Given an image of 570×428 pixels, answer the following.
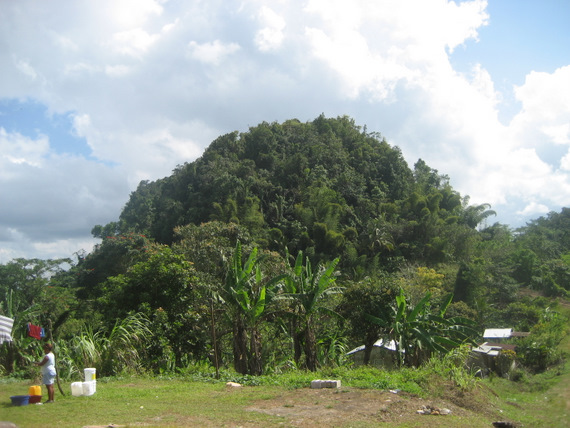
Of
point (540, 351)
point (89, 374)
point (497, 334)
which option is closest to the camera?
point (89, 374)

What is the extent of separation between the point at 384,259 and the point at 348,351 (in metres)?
27.8

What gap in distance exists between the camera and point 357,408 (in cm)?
866

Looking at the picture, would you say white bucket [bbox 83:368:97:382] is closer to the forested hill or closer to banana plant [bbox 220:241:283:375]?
banana plant [bbox 220:241:283:375]

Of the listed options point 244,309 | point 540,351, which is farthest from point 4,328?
point 540,351

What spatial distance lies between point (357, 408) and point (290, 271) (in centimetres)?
766

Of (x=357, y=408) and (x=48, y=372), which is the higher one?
A: (x=48, y=372)

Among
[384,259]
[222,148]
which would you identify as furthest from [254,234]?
[222,148]

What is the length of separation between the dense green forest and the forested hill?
19cm

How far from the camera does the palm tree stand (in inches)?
594

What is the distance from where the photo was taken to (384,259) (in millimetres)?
46469

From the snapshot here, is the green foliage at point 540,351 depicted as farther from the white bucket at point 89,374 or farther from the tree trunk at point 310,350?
the white bucket at point 89,374

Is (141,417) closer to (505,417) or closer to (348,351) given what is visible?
(505,417)

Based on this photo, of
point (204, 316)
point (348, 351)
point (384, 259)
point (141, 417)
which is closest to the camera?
point (141, 417)

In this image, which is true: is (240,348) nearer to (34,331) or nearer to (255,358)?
(255,358)
